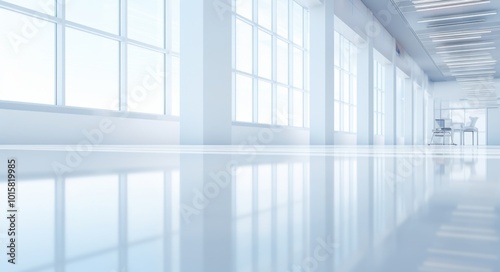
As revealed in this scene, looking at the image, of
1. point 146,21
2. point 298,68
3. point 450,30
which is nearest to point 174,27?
point 146,21

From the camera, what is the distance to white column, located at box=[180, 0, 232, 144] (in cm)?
804

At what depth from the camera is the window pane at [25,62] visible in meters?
8.27

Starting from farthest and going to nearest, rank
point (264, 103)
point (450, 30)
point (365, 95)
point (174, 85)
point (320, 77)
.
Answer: point (365, 95), point (450, 30), point (264, 103), point (320, 77), point (174, 85)

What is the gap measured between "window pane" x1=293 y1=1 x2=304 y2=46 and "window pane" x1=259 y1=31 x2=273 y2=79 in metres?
2.42

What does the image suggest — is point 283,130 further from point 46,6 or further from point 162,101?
point 46,6

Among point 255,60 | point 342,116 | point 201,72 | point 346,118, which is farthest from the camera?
point 346,118

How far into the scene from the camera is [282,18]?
53.5 ft

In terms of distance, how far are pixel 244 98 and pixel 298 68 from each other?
4528 millimetres

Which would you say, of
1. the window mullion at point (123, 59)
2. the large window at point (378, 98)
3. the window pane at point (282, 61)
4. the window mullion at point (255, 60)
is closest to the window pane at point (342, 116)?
the large window at point (378, 98)

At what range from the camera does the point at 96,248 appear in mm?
693

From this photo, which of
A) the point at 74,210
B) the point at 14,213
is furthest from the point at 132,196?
the point at 14,213

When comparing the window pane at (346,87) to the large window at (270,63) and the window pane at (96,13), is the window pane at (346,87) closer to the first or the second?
the large window at (270,63)

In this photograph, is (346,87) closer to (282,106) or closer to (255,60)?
(282,106)

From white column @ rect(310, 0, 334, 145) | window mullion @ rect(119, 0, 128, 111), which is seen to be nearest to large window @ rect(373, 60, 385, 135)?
white column @ rect(310, 0, 334, 145)
